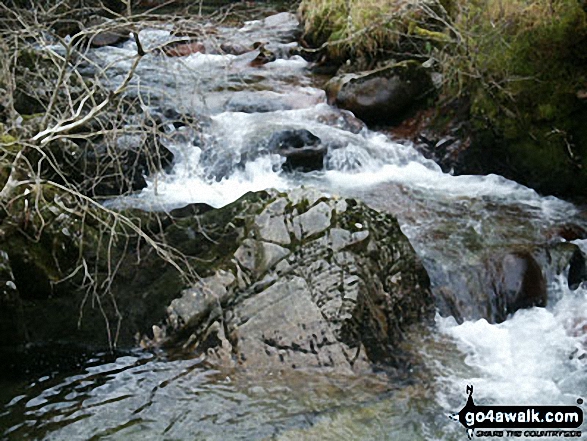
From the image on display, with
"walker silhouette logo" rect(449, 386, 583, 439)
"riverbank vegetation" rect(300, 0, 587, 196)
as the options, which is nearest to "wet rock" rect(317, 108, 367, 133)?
"riverbank vegetation" rect(300, 0, 587, 196)

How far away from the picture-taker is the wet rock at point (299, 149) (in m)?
8.13

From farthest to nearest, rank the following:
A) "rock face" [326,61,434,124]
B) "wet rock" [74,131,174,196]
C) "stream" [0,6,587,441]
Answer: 1. "rock face" [326,61,434,124]
2. "wet rock" [74,131,174,196]
3. "stream" [0,6,587,441]

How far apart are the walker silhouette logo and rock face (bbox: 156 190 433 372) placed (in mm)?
657

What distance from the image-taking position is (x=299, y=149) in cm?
818

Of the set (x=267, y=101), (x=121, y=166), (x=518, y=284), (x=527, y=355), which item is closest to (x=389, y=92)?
(x=267, y=101)

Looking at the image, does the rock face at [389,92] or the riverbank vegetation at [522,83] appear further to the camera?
the rock face at [389,92]

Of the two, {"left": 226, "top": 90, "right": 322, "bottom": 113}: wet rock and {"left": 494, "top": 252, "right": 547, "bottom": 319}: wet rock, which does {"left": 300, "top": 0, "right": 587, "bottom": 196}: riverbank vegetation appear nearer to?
{"left": 494, "top": 252, "right": 547, "bottom": 319}: wet rock

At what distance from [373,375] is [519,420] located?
3.19ft

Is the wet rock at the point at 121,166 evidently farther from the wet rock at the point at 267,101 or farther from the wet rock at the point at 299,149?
the wet rock at the point at 267,101

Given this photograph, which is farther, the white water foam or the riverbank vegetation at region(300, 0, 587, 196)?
the riverbank vegetation at region(300, 0, 587, 196)

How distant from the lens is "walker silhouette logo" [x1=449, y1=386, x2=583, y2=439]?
395 cm

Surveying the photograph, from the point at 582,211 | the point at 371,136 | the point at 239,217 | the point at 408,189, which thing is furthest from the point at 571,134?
the point at 239,217

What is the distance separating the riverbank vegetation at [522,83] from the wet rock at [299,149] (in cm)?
151

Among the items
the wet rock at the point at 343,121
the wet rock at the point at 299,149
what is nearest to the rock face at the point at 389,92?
the wet rock at the point at 343,121
